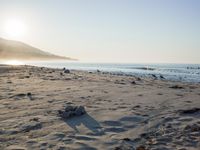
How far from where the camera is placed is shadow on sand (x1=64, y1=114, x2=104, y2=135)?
859 centimetres

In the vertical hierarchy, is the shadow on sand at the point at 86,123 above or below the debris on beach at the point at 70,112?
below

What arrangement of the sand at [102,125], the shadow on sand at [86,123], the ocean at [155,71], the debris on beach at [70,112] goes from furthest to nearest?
the ocean at [155,71] → the debris on beach at [70,112] → the shadow on sand at [86,123] → the sand at [102,125]

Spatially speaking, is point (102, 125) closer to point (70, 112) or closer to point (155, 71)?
point (70, 112)

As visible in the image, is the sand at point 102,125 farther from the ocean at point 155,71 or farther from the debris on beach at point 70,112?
the ocean at point 155,71

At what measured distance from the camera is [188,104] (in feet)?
41.3

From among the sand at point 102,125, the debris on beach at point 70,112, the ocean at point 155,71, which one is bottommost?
the ocean at point 155,71

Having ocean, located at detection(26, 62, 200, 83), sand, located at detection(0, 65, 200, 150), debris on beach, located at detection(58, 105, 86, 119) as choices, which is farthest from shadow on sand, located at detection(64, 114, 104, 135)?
ocean, located at detection(26, 62, 200, 83)

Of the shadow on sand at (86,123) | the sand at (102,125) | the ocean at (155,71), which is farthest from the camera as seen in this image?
the ocean at (155,71)

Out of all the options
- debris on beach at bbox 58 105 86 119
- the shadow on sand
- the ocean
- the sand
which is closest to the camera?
the sand

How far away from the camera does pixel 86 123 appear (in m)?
9.31

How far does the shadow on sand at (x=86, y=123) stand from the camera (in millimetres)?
8586

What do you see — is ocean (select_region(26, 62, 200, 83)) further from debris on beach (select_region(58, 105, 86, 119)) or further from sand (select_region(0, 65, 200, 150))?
debris on beach (select_region(58, 105, 86, 119))

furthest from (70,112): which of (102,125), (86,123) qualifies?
(102,125)

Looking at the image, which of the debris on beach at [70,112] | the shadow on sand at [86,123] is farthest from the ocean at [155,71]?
the shadow on sand at [86,123]
